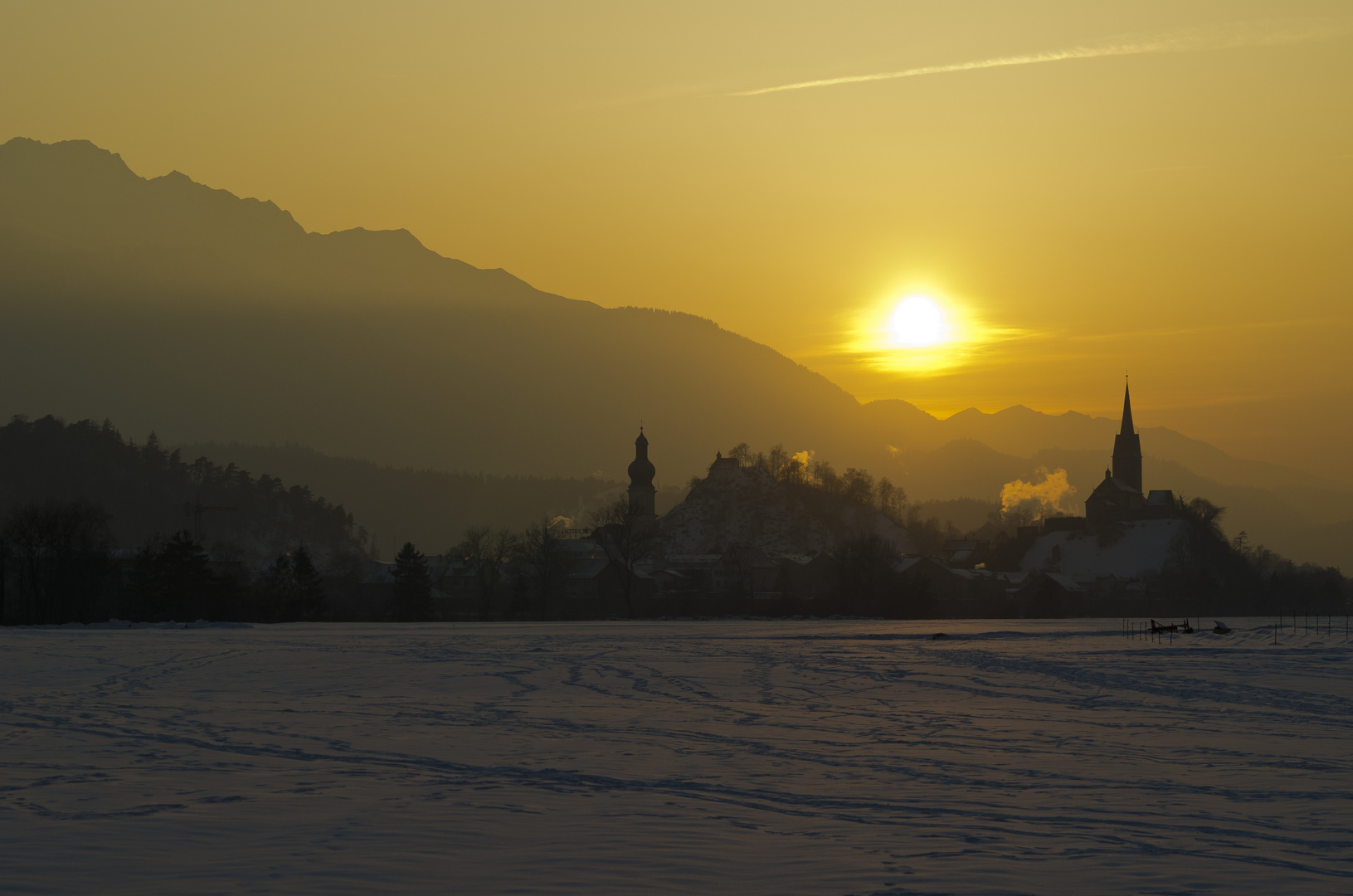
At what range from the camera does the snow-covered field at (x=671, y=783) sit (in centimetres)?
1362

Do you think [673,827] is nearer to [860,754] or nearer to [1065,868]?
[1065,868]

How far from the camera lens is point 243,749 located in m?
22.1

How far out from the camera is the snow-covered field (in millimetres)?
13625

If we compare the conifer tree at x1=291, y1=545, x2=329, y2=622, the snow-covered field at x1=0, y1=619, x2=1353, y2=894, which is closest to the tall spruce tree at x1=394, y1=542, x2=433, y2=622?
the conifer tree at x1=291, y1=545, x2=329, y2=622

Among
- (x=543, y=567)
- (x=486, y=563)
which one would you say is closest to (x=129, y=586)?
(x=543, y=567)

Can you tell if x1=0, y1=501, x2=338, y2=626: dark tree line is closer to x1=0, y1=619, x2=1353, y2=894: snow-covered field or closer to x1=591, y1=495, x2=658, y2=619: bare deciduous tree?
x1=591, y1=495, x2=658, y2=619: bare deciduous tree

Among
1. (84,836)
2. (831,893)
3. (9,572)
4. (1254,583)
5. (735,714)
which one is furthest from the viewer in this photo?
(1254,583)

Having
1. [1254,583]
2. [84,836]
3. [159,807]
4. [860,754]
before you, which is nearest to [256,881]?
[84,836]

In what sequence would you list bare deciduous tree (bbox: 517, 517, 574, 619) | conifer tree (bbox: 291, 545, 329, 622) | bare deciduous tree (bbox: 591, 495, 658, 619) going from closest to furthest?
conifer tree (bbox: 291, 545, 329, 622)
bare deciduous tree (bbox: 517, 517, 574, 619)
bare deciduous tree (bbox: 591, 495, 658, 619)

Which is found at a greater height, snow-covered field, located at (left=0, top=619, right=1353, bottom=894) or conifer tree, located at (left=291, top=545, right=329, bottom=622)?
conifer tree, located at (left=291, top=545, right=329, bottom=622)

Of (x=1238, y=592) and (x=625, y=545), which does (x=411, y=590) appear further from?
(x=1238, y=592)

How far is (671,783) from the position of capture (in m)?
19.1

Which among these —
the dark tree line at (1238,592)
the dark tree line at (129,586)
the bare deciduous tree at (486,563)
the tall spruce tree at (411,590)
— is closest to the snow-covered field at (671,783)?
the dark tree line at (129,586)

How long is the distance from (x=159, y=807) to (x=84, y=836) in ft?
6.07
